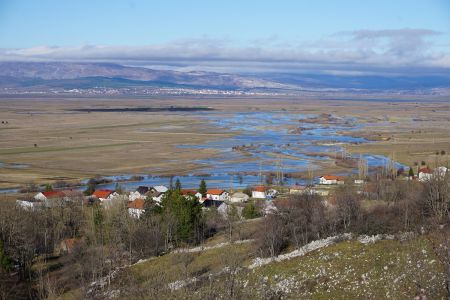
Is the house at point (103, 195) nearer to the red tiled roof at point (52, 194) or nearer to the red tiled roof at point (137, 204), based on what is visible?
the red tiled roof at point (137, 204)

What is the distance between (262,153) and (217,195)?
25566 mm

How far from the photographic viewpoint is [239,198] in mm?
47906

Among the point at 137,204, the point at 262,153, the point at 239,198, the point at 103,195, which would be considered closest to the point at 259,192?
the point at 239,198

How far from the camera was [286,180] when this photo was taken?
56.8 meters

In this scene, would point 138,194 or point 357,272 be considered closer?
point 357,272

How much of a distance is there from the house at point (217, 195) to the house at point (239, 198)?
2.06ft

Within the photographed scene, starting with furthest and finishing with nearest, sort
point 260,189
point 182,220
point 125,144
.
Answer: point 125,144 → point 260,189 → point 182,220

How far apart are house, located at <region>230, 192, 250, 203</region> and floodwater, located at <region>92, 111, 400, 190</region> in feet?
14.3

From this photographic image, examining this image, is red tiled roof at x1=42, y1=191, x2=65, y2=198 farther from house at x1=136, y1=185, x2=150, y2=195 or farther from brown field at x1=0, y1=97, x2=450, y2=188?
brown field at x1=0, y1=97, x2=450, y2=188

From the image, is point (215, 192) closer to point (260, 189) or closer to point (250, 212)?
point (260, 189)

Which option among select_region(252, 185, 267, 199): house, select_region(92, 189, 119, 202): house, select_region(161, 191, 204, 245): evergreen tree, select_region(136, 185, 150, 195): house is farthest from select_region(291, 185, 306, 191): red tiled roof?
select_region(161, 191, 204, 245): evergreen tree

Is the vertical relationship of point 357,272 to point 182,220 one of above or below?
above

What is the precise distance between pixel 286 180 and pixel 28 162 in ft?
99.3

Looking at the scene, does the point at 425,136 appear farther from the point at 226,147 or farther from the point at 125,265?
the point at 125,265
